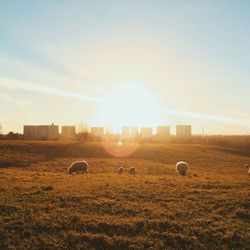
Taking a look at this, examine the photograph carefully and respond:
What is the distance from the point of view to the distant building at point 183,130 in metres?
152

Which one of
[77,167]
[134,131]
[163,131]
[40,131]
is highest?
[163,131]

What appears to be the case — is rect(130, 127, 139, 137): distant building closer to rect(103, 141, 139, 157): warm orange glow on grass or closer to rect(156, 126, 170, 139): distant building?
rect(156, 126, 170, 139): distant building

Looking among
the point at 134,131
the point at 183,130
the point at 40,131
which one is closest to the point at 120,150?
the point at 40,131

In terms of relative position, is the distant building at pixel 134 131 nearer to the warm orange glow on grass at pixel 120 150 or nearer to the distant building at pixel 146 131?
the distant building at pixel 146 131

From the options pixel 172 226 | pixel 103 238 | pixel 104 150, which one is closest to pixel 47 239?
pixel 103 238

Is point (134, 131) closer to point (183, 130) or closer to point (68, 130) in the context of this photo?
point (183, 130)

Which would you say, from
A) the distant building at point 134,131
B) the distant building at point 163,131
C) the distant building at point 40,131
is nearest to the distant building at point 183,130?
the distant building at point 163,131

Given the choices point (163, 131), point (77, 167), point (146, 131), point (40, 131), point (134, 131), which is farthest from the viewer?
point (163, 131)

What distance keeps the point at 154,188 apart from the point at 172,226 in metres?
8.00

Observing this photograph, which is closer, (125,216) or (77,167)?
(125,216)

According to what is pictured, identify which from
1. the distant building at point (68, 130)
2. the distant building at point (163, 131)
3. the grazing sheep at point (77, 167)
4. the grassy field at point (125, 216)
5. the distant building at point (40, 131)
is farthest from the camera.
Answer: the distant building at point (163, 131)

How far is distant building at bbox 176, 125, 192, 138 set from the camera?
500ft

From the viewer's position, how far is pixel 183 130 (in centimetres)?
15388

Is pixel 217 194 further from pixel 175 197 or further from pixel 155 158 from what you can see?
pixel 155 158
